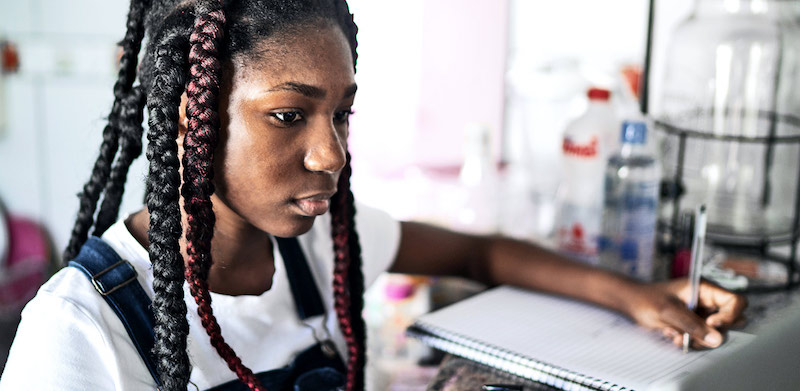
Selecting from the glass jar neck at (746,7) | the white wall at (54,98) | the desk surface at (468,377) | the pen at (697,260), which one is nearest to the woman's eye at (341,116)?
the desk surface at (468,377)

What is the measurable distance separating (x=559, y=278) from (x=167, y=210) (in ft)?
1.80

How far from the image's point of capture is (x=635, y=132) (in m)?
1.10

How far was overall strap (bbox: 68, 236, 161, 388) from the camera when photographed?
0.71 meters

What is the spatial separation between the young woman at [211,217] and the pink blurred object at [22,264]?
1.74m

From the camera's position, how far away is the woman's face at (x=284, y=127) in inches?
28.2

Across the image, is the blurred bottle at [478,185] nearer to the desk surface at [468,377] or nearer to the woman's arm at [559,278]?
the woman's arm at [559,278]

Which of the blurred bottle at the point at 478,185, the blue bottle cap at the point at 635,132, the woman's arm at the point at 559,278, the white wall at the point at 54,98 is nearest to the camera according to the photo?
the woman's arm at the point at 559,278

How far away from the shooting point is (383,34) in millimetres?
1908

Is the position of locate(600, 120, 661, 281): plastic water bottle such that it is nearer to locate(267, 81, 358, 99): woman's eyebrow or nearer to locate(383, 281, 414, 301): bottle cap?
locate(383, 281, 414, 301): bottle cap

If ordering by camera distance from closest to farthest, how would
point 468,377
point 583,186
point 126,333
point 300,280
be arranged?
point 126,333 → point 468,377 → point 300,280 → point 583,186

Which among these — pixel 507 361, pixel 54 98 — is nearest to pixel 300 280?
pixel 507 361

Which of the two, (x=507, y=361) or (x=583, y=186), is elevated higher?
(x=583, y=186)

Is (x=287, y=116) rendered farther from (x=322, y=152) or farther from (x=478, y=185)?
(x=478, y=185)

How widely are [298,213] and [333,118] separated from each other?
0.35 feet
